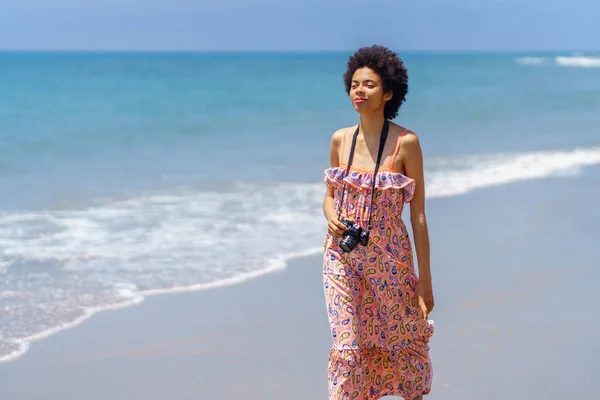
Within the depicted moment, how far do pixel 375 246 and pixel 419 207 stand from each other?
268 millimetres

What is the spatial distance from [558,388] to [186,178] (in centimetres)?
829

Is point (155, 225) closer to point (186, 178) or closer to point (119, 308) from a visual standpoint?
point (119, 308)

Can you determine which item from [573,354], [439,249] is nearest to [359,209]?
[573,354]

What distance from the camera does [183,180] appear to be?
12.1 metres

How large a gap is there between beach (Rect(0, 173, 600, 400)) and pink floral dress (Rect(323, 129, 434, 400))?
91cm

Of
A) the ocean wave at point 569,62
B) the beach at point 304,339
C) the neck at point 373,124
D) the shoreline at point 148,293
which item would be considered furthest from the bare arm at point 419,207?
the ocean wave at point 569,62

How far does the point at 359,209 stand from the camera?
3662 mm

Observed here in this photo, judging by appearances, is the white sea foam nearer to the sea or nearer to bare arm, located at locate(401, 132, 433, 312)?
the sea

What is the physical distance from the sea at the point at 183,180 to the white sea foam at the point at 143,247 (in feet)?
0.06

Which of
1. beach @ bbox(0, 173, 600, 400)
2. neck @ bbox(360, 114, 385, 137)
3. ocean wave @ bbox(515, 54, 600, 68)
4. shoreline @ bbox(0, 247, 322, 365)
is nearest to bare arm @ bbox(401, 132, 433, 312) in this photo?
neck @ bbox(360, 114, 385, 137)

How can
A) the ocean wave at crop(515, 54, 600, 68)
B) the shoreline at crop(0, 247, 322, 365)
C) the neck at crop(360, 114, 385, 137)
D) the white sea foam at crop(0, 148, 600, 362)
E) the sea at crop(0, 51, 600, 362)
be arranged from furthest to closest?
the ocean wave at crop(515, 54, 600, 68) < the sea at crop(0, 51, 600, 362) < the white sea foam at crop(0, 148, 600, 362) < the shoreline at crop(0, 247, 322, 365) < the neck at crop(360, 114, 385, 137)

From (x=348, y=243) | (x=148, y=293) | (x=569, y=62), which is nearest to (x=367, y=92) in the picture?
(x=348, y=243)

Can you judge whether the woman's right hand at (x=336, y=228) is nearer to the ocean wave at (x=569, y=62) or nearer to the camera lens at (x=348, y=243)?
the camera lens at (x=348, y=243)

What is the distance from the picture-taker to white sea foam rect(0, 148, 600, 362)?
246 inches
